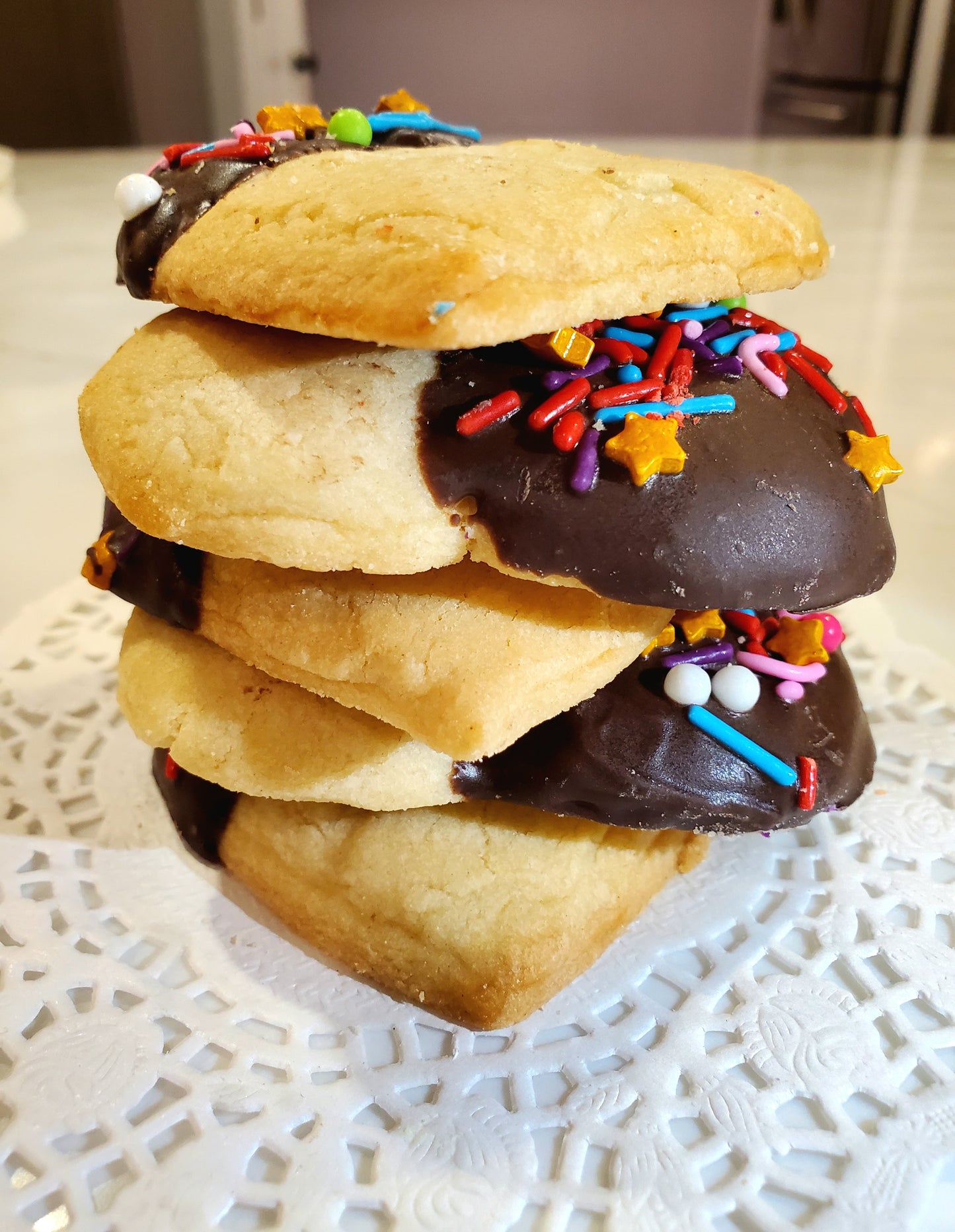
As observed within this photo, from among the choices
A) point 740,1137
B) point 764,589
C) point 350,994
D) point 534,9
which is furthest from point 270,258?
point 534,9

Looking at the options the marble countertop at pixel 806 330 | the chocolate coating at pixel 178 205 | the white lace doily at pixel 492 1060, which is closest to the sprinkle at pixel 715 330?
the chocolate coating at pixel 178 205

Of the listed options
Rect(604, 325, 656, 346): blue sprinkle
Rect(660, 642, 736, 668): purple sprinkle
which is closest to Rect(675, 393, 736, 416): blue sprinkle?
Rect(604, 325, 656, 346): blue sprinkle

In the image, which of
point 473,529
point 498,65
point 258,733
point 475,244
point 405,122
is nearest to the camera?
point 475,244

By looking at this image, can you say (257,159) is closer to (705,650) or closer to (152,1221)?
(705,650)

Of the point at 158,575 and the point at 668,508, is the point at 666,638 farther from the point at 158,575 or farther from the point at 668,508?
the point at 158,575

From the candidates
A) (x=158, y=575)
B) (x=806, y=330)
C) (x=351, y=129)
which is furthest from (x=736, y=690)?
(x=806, y=330)

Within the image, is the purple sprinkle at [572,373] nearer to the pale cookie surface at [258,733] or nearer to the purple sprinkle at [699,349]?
the purple sprinkle at [699,349]

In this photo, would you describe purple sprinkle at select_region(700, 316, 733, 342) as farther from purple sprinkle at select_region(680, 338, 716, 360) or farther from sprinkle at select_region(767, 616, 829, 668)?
sprinkle at select_region(767, 616, 829, 668)
